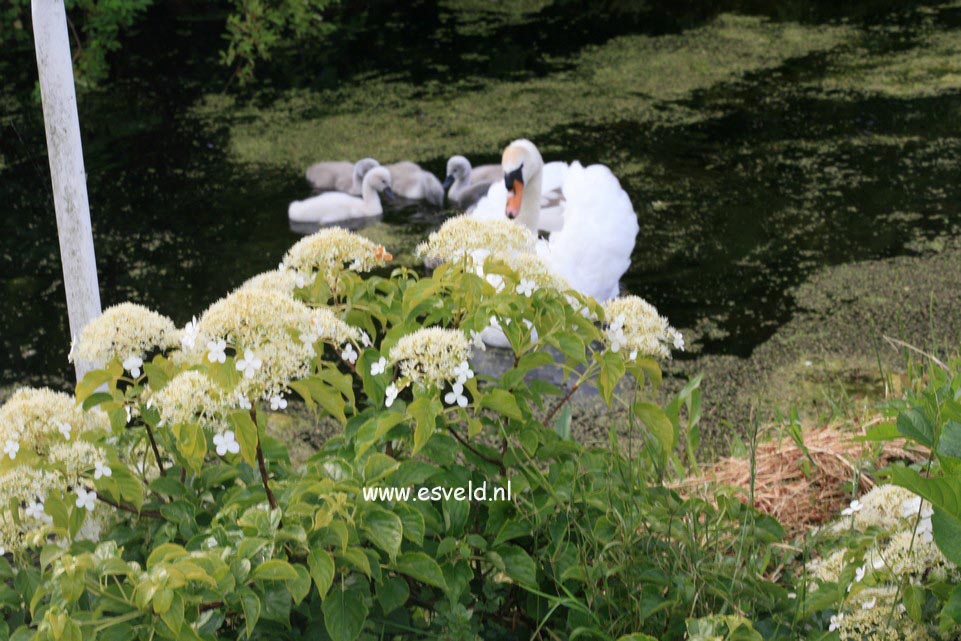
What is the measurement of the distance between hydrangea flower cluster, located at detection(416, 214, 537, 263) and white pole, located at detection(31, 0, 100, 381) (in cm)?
55

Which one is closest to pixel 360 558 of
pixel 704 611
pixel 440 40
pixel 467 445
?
pixel 467 445

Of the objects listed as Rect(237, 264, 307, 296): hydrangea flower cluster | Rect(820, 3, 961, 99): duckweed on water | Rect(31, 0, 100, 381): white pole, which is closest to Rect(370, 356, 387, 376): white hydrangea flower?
Rect(237, 264, 307, 296): hydrangea flower cluster

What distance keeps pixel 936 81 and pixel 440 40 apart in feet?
6.76

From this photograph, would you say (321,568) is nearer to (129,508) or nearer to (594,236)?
(129,508)

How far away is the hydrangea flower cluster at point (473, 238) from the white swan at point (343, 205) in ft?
7.68

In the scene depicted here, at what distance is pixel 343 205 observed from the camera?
3568 millimetres

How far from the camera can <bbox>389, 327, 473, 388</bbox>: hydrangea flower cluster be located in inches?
41.2

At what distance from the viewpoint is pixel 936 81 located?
4.51 m

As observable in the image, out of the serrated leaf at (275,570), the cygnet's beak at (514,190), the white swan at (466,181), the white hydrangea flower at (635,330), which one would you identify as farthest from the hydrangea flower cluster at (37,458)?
the white swan at (466,181)

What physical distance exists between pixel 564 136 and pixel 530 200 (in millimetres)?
899

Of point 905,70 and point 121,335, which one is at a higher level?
point 121,335

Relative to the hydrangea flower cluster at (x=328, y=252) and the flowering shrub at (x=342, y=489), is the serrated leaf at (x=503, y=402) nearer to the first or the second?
the flowering shrub at (x=342, y=489)

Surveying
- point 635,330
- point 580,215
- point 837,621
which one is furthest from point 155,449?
point 580,215

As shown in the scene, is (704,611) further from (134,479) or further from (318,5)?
(318,5)
